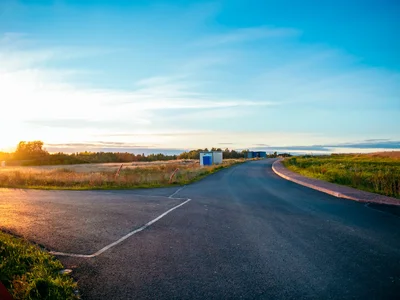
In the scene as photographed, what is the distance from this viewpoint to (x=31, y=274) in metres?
4.75

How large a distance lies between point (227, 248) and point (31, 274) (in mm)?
3590

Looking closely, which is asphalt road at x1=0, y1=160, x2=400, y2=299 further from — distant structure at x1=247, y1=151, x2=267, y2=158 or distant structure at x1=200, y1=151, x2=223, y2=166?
distant structure at x1=247, y1=151, x2=267, y2=158

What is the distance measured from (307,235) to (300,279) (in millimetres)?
2676

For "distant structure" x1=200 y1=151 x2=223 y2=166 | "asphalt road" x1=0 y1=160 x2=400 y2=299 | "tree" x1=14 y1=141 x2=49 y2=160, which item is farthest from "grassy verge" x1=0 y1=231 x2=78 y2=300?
"tree" x1=14 y1=141 x2=49 y2=160

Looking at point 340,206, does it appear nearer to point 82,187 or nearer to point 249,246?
point 249,246

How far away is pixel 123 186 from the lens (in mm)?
18828

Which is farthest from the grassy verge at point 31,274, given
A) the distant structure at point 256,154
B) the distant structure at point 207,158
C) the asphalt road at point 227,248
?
the distant structure at point 256,154

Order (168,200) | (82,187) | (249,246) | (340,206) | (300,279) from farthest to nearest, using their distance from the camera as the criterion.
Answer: (82,187), (168,200), (340,206), (249,246), (300,279)

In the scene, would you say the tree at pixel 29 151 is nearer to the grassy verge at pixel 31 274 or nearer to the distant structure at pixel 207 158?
the distant structure at pixel 207 158

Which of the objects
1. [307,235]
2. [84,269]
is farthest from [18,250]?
[307,235]

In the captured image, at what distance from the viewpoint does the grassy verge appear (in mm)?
4207

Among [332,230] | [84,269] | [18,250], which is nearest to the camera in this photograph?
[84,269]

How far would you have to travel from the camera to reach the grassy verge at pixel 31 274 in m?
4.21

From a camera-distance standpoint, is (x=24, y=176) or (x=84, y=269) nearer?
(x=84, y=269)
